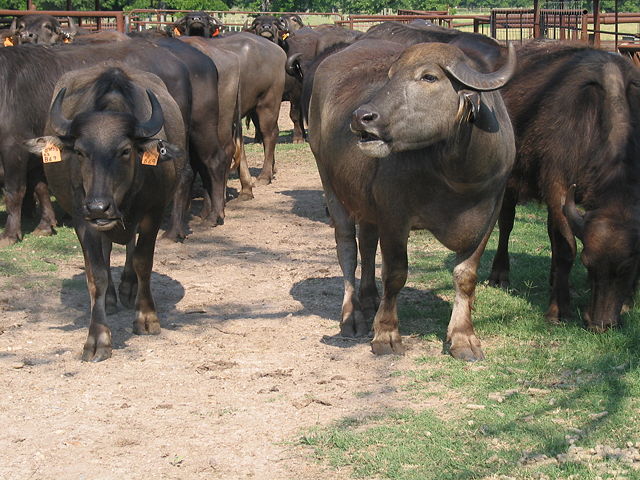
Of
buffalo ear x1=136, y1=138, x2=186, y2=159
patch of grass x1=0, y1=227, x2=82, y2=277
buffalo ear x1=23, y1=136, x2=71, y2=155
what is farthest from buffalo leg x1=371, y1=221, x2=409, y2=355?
patch of grass x1=0, y1=227, x2=82, y2=277

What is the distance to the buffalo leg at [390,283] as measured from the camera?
678 cm

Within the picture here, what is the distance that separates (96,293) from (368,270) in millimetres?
2268

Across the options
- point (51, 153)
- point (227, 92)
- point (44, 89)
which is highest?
point (51, 153)

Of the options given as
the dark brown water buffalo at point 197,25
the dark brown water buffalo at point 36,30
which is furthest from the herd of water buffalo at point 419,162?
the dark brown water buffalo at point 197,25

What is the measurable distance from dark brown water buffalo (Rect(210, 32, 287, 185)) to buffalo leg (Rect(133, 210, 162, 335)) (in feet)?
23.7

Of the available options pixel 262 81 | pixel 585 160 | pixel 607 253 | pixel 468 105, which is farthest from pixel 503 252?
pixel 262 81

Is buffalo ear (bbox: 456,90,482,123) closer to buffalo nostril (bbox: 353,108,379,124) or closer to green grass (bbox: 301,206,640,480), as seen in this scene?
buffalo nostril (bbox: 353,108,379,124)

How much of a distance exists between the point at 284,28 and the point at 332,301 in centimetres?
1391

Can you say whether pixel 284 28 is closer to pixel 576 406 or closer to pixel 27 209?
pixel 27 209

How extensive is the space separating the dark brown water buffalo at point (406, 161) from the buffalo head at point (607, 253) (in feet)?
2.46

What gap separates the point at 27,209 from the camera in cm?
1225

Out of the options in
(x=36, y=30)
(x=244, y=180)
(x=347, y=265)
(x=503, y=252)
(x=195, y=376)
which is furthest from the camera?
(x=36, y=30)

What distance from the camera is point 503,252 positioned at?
350 inches

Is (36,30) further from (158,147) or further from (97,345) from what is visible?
(97,345)
